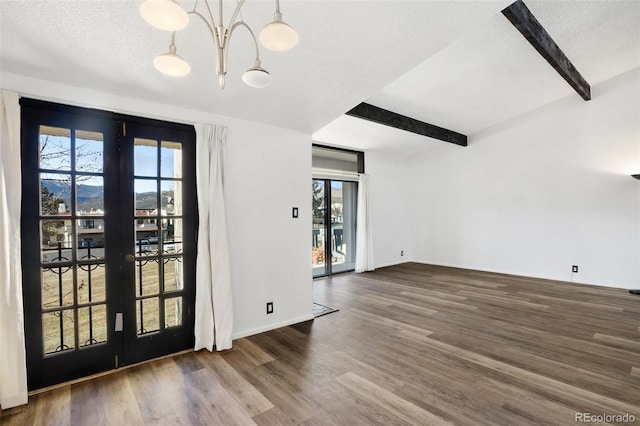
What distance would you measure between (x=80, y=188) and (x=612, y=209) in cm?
776

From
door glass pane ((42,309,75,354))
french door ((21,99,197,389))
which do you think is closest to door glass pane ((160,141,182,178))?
french door ((21,99,197,389))

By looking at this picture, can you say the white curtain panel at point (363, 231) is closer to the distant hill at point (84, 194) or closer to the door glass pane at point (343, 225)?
the door glass pane at point (343, 225)

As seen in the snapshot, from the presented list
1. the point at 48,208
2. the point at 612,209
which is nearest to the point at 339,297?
the point at 48,208

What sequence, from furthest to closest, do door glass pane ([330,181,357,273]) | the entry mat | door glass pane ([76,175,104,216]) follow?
door glass pane ([330,181,357,273])
the entry mat
door glass pane ([76,175,104,216])

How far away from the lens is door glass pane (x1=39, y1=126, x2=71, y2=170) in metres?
2.36

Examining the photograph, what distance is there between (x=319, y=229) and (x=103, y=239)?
4.35m

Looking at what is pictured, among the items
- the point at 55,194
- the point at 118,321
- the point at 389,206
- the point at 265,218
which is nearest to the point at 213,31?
the point at 55,194

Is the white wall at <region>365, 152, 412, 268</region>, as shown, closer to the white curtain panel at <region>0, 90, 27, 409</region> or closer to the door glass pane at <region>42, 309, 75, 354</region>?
→ the door glass pane at <region>42, 309, 75, 354</region>

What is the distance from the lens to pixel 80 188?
249 cm

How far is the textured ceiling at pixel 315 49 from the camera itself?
78.2 inches

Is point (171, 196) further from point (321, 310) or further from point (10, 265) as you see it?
point (321, 310)

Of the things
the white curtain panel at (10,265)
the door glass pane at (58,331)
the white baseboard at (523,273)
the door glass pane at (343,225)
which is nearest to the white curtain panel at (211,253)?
the door glass pane at (58,331)

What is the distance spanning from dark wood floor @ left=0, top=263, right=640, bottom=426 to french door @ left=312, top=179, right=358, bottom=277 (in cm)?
247

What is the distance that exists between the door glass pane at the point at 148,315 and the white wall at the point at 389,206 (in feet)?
17.3
